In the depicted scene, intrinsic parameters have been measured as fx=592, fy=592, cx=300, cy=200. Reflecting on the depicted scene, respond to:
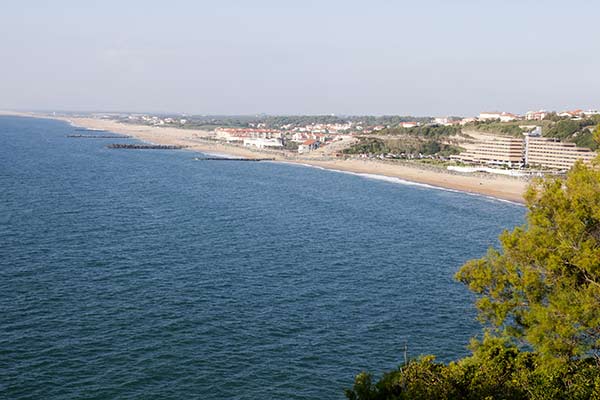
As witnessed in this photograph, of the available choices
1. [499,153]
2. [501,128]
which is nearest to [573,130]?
[499,153]

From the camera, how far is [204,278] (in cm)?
3662

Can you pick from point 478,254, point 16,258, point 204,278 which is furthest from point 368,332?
point 16,258

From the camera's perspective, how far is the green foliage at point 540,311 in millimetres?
14578

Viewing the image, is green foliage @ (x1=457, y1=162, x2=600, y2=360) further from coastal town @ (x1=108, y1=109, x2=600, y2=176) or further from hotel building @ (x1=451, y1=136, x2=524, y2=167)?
hotel building @ (x1=451, y1=136, x2=524, y2=167)

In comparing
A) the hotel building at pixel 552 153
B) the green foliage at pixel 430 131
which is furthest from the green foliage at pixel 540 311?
the green foliage at pixel 430 131

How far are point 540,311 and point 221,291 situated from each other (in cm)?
2157

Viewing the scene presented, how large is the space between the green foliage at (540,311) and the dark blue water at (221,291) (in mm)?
7777

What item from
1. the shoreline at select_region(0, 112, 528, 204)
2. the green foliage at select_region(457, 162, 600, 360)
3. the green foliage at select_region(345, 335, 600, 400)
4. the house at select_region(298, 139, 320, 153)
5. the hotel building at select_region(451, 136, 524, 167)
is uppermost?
the green foliage at select_region(457, 162, 600, 360)

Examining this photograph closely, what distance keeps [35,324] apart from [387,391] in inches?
761

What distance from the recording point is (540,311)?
51.2ft

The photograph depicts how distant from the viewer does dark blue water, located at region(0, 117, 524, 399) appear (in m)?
23.9

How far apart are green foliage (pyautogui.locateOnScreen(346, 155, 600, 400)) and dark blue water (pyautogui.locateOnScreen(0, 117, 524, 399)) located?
7.78 m

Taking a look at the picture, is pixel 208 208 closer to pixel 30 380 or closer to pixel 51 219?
pixel 51 219

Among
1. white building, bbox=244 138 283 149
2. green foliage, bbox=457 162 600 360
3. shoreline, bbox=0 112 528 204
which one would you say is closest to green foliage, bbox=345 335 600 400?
green foliage, bbox=457 162 600 360
